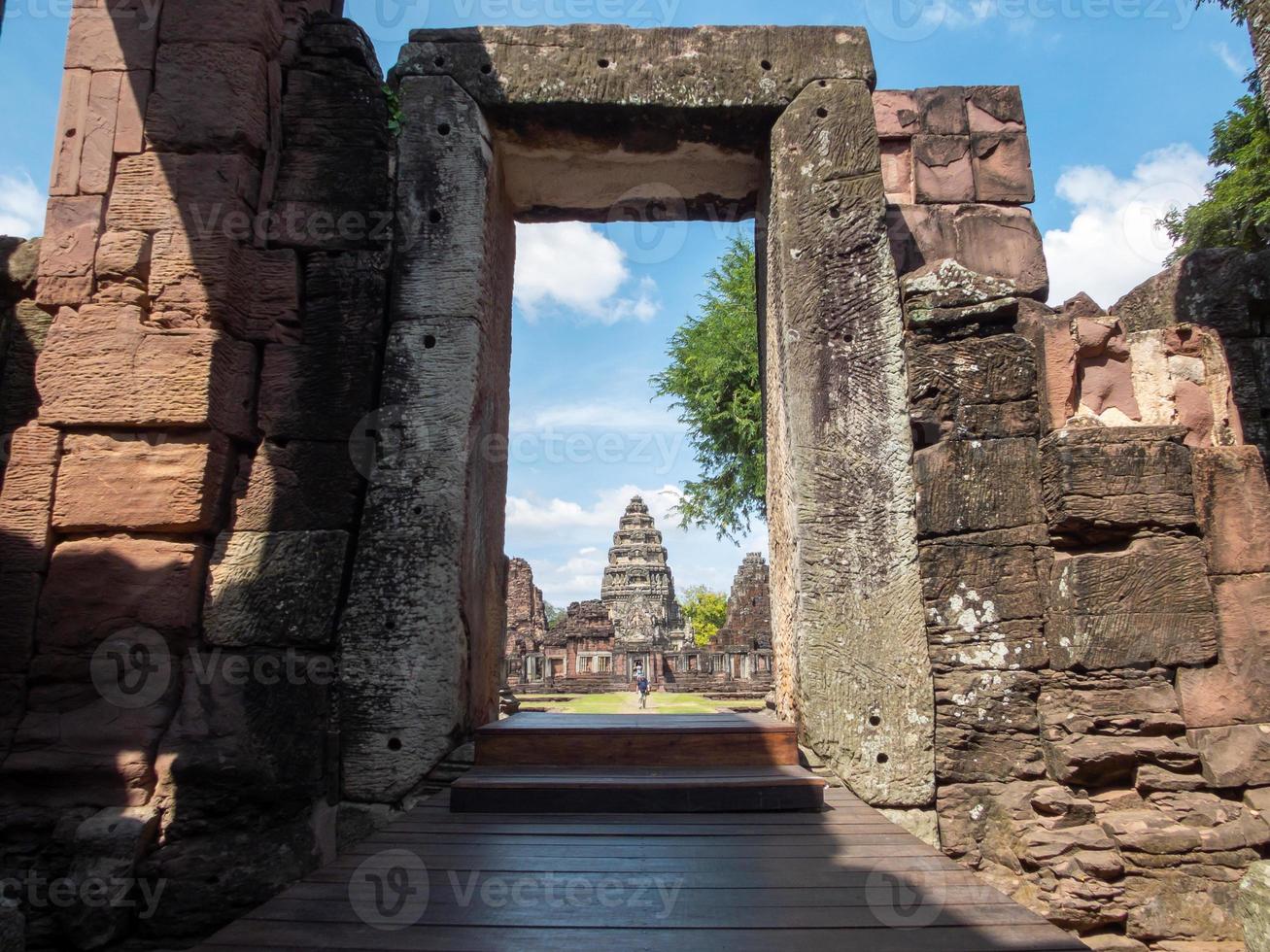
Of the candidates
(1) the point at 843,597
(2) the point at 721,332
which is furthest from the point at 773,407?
(2) the point at 721,332

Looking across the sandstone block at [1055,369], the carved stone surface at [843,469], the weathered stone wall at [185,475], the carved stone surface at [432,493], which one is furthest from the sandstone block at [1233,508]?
the weathered stone wall at [185,475]

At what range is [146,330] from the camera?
3.66 m

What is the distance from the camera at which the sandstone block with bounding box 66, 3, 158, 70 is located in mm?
3979

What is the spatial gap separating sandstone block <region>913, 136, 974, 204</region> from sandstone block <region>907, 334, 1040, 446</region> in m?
1.22

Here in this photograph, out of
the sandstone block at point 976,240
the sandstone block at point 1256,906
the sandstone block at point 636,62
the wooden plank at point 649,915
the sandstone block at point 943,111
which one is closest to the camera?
the wooden plank at point 649,915

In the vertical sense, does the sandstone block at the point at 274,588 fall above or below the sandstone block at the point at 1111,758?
above

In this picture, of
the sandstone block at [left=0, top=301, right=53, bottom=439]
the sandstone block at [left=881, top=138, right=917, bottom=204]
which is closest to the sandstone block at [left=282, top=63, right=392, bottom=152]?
the sandstone block at [left=0, top=301, right=53, bottom=439]

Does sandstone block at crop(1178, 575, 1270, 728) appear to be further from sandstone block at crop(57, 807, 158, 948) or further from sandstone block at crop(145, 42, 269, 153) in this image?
sandstone block at crop(145, 42, 269, 153)

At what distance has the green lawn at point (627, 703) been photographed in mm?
16125

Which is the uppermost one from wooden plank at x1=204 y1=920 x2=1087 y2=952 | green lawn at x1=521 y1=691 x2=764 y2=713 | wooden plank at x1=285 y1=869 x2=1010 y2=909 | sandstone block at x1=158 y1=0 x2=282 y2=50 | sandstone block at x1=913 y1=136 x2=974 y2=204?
sandstone block at x1=158 y1=0 x2=282 y2=50

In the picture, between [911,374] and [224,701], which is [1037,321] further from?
[224,701]

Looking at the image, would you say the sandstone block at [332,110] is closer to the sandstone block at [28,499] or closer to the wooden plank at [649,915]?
the sandstone block at [28,499]

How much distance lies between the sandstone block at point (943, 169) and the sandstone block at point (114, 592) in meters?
4.46

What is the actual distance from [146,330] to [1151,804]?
16.2 ft
